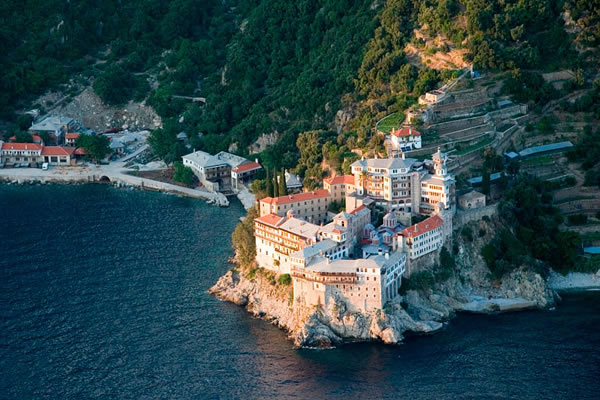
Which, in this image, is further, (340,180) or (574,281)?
(340,180)

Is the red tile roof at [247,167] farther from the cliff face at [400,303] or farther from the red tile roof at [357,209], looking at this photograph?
the red tile roof at [357,209]

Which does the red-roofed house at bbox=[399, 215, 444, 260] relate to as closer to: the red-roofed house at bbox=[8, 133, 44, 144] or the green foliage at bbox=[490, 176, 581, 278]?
the green foliage at bbox=[490, 176, 581, 278]

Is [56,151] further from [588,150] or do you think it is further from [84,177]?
[588,150]

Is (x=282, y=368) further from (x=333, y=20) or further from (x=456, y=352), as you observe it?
(x=333, y=20)

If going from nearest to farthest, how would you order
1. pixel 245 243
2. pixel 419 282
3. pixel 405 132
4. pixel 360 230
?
pixel 419 282, pixel 360 230, pixel 245 243, pixel 405 132

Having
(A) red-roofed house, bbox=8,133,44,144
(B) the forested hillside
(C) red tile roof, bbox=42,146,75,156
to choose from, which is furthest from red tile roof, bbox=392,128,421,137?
(A) red-roofed house, bbox=8,133,44,144

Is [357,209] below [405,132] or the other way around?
below

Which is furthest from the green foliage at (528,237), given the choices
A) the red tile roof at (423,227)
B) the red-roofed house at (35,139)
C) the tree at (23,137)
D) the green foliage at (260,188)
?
the tree at (23,137)

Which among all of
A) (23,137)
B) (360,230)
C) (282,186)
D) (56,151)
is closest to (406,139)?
(282,186)
